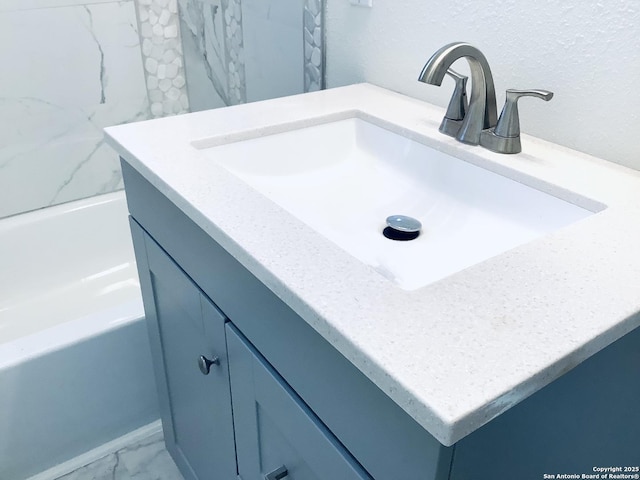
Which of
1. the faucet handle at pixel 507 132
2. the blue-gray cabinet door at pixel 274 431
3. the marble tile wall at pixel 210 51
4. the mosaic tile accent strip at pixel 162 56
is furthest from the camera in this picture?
the mosaic tile accent strip at pixel 162 56

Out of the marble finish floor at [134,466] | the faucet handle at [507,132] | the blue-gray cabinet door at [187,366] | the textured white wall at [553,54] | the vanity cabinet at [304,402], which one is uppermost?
the textured white wall at [553,54]

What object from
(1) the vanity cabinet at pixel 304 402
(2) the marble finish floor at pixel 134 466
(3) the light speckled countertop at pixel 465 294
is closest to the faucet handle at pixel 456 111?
(3) the light speckled countertop at pixel 465 294

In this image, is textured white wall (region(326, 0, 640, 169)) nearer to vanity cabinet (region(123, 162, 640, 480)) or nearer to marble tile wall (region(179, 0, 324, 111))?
marble tile wall (region(179, 0, 324, 111))

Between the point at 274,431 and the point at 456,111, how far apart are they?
58 cm

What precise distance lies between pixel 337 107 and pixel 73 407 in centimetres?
95

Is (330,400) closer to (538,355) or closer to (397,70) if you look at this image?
(538,355)

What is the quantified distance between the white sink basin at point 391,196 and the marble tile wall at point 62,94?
1.16 meters

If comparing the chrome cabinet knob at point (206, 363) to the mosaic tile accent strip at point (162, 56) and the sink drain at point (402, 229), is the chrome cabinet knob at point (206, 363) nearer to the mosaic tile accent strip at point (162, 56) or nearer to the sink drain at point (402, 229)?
the sink drain at point (402, 229)

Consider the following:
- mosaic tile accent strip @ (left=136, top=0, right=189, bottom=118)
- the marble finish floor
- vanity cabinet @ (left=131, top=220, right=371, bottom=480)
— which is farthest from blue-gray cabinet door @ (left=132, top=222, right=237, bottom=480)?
mosaic tile accent strip @ (left=136, top=0, right=189, bottom=118)

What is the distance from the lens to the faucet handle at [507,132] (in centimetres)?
89

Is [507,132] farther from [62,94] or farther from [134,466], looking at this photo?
[62,94]

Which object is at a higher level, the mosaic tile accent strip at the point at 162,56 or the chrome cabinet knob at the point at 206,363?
the mosaic tile accent strip at the point at 162,56

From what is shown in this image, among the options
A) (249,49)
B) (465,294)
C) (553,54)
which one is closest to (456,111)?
(553,54)

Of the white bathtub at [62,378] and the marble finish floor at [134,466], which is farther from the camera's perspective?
the marble finish floor at [134,466]
